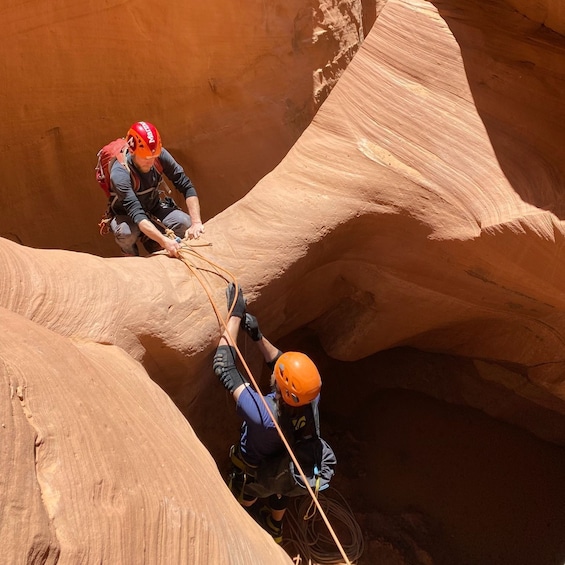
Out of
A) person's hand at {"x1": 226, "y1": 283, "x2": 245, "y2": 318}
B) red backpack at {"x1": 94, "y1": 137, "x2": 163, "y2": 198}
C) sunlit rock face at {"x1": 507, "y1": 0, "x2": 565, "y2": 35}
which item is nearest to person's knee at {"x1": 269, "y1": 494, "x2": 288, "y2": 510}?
person's hand at {"x1": 226, "y1": 283, "x2": 245, "y2": 318}

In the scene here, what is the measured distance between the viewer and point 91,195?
17.2 ft

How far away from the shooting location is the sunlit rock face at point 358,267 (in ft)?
7.75

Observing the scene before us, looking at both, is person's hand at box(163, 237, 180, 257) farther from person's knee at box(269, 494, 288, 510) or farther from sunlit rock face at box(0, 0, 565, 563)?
person's knee at box(269, 494, 288, 510)

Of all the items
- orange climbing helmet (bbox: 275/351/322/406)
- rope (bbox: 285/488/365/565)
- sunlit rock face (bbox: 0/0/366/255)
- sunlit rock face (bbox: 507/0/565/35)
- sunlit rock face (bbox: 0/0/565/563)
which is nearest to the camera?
sunlit rock face (bbox: 0/0/565/563)

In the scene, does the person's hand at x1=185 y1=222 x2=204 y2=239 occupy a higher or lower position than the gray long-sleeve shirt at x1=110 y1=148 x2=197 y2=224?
lower

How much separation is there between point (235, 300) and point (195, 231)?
601 mm

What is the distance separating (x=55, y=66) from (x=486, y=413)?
442cm

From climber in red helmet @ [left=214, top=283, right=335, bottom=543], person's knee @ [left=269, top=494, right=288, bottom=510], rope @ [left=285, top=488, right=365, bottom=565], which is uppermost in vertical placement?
climber in red helmet @ [left=214, top=283, right=335, bottom=543]

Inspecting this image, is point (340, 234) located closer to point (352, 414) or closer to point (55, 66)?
point (352, 414)

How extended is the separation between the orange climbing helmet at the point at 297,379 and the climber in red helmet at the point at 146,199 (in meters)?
0.90

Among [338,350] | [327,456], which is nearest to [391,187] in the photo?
[338,350]

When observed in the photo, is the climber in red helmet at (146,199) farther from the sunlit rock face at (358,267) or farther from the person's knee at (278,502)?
the person's knee at (278,502)

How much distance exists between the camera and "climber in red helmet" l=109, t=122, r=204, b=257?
10.7 feet

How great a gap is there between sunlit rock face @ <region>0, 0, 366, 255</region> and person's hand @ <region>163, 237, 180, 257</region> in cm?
223
